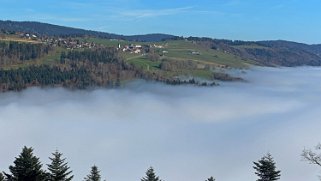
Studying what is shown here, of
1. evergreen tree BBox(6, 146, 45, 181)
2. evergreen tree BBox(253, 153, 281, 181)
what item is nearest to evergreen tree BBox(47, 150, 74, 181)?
evergreen tree BBox(6, 146, 45, 181)

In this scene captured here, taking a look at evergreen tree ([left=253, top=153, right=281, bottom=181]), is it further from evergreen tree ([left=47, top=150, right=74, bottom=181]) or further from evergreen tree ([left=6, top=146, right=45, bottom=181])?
evergreen tree ([left=6, top=146, right=45, bottom=181])

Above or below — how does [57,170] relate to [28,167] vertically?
below

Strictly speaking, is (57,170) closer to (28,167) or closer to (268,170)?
(28,167)

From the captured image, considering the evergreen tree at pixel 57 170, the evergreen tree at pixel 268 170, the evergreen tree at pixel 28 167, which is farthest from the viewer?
the evergreen tree at pixel 268 170

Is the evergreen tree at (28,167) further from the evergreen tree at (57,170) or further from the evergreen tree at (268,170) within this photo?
the evergreen tree at (268,170)

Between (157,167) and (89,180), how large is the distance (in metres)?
143

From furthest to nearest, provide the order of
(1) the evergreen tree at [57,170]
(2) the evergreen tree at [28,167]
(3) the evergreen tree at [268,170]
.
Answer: (3) the evergreen tree at [268,170], (1) the evergreen tree at [57,170], (2) the evergreen tree at [28,167]

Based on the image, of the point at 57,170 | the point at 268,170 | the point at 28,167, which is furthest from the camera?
the point at 268,170

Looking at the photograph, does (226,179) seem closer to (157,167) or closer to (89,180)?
(157,167)

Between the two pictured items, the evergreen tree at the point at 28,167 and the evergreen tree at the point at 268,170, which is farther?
the evergreen tree at the point at 268,170

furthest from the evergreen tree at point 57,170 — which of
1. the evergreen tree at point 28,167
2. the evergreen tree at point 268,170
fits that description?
the evergreen tree at point 268,170

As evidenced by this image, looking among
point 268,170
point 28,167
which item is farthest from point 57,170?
point 268,170

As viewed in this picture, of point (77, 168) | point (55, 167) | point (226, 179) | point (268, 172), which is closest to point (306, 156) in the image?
point (268, 172)

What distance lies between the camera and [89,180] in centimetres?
5006
